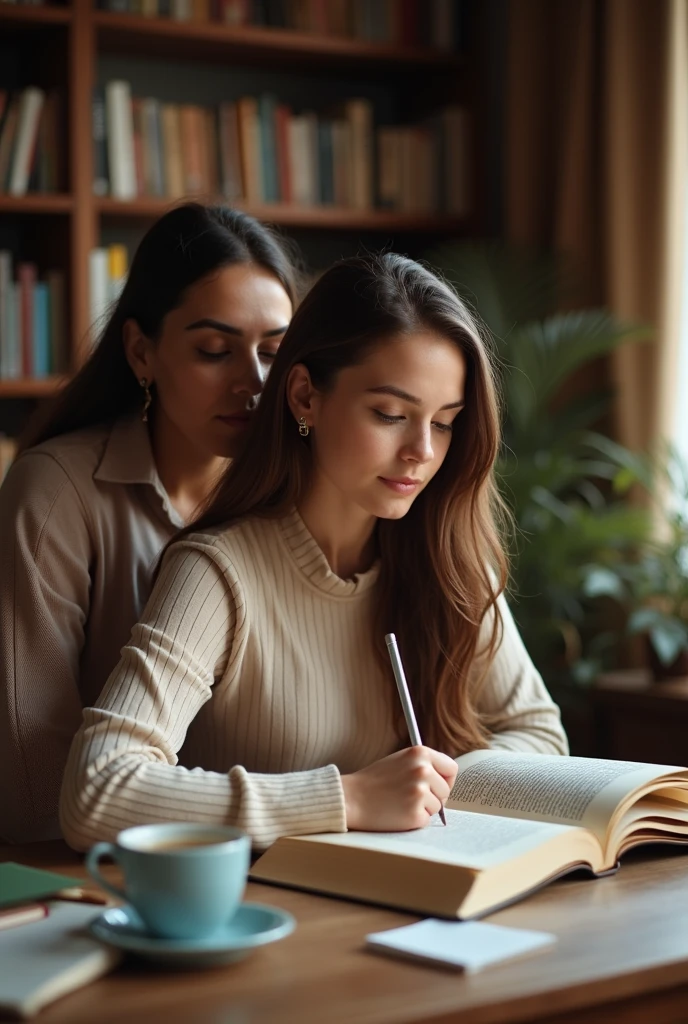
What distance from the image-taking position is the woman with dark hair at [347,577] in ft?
4.60

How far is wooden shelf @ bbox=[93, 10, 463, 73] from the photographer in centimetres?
348

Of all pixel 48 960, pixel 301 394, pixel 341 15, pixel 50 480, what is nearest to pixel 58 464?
pixel 50 480

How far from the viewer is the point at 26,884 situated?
1.06m

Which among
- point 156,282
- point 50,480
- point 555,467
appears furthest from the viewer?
point 555,467

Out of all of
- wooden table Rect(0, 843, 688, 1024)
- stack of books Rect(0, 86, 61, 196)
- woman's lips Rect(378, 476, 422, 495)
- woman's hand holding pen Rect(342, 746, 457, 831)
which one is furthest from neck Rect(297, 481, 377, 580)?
stack of books Rect(0, 86, 61, 196)

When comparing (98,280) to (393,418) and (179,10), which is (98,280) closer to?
(179,10)

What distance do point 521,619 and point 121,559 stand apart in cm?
168

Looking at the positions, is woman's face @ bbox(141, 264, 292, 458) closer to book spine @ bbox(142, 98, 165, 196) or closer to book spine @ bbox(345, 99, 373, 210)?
book spine @ bbox(142, 98, 165, 196)

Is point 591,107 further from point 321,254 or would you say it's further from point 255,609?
point 255,609

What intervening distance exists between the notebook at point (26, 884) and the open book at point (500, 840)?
190mm

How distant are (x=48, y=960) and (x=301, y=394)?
2.52 ft

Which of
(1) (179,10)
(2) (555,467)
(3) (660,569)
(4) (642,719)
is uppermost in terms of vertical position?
(1) (179,10)

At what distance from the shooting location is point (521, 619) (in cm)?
322

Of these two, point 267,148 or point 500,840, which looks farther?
point 267,148
